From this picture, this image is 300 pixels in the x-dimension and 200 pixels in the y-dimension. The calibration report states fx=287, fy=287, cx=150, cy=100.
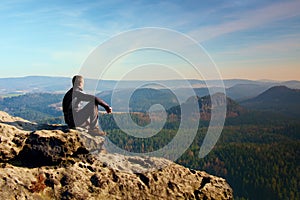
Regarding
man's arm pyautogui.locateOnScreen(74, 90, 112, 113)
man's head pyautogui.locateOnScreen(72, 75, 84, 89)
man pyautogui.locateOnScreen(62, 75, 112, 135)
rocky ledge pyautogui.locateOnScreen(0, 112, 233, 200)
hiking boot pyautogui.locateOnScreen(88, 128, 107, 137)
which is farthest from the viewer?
hiking boot pyautogui.locateOnScreen(88, 128, 107, 137)

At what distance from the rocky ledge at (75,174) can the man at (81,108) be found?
3.66ft

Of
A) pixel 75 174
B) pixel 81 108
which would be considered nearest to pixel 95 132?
pixel 81 108

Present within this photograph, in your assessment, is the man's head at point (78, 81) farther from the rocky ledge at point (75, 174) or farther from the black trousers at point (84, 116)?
the rocky ledge at point (75, 174)

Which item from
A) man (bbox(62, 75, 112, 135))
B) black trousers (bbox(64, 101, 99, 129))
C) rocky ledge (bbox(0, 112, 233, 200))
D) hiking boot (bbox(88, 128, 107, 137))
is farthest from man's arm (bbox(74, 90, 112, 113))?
rocky ledge (bbox(0, 112, 233, 200))

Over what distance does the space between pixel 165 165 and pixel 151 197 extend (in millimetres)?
2593

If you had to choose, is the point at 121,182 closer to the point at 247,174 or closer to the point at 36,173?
the point at 36,173

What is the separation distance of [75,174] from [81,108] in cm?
452

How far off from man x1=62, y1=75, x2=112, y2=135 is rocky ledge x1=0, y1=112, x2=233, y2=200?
1.12 m

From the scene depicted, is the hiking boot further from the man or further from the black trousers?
the black trousers

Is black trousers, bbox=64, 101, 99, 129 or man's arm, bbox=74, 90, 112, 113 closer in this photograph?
man's arm, bbox=74, 90, 112, 113

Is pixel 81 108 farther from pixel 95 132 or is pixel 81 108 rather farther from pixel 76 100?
pixel 95 132

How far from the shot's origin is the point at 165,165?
641 inches

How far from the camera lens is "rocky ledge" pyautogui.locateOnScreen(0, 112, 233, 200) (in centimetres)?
1228

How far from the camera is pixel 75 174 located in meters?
13.4
